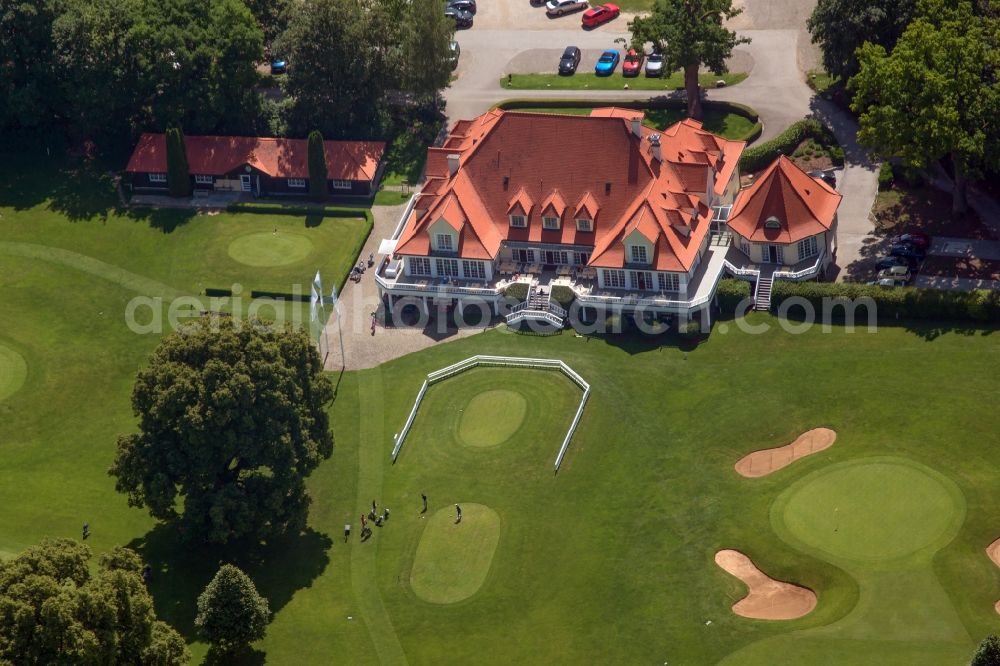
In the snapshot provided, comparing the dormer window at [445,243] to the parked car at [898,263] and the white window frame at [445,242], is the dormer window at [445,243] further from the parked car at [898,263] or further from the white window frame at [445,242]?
the parked car at [898,263]

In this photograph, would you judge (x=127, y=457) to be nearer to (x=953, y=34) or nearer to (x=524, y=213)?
(x=524, y=213)

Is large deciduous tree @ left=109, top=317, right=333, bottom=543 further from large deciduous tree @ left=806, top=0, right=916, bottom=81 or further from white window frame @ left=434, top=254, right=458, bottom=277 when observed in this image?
large deciduous tree @ left=806, top=0, right=916, bottom=81

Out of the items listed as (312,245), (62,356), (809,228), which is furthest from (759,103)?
(62,356)

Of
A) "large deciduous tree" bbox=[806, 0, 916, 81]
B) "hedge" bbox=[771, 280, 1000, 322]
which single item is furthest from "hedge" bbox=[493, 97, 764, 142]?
"hedge" bbox=[771, 280, 1000, 322]

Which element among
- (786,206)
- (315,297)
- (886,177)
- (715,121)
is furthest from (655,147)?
(315,297)

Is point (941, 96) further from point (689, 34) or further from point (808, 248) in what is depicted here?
point (689, 34)
